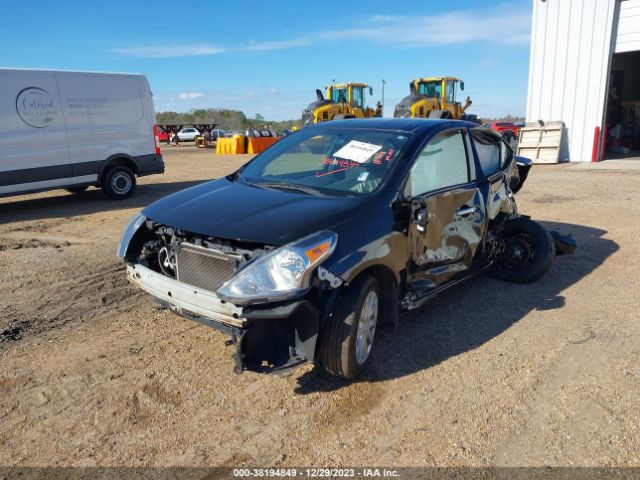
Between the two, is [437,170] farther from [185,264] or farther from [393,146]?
[185,264]

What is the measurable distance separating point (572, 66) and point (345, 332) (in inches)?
660

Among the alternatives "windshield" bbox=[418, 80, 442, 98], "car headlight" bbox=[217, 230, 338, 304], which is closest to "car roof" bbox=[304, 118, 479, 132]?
"car headlight" bbox=[217, 230, 338, 304]

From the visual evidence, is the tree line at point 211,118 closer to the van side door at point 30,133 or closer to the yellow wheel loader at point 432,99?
the yellow wheel loader at point 432,99

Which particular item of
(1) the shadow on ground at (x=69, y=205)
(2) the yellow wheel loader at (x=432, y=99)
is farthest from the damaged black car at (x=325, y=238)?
(2) the yellow wheel loader at (x=432, y=99)

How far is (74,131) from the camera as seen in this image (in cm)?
940

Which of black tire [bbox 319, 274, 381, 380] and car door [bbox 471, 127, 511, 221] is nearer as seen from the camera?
black tire [bbox 319, 274, 381, 380]

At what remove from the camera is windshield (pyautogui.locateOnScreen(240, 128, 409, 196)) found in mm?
3719

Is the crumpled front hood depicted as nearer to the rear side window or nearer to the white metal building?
the rear side window

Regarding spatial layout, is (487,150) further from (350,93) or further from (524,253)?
(350,93)

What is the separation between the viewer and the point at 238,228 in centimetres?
305

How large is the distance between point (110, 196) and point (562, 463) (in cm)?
968

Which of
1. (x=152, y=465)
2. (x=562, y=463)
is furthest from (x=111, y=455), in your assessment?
(x=562, y=463)

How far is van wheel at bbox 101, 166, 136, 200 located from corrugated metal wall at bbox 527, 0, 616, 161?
44.9 feet

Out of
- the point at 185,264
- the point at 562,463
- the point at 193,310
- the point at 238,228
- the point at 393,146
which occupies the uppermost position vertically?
the point at 393,146
